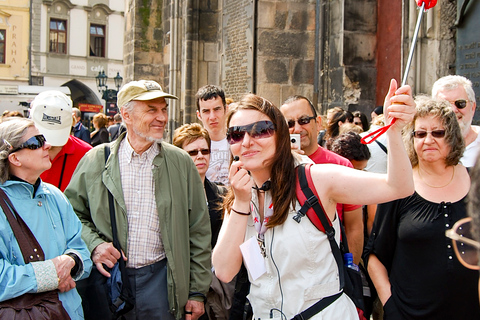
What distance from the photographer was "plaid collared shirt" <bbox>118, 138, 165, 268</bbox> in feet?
10.2

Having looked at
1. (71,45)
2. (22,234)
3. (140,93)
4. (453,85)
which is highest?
(71,45)

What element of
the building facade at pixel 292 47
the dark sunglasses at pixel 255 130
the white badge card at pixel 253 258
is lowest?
the white badge card at pixel 253 258

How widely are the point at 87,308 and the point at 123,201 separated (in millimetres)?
742

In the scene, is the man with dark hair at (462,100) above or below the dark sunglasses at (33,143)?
above

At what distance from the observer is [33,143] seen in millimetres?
2912

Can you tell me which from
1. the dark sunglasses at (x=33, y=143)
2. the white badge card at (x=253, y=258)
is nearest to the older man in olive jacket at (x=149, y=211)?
the dark sunglasses at (x=33, y=143)

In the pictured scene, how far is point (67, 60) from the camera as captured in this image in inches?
1476

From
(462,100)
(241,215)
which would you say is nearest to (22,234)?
(241,215)

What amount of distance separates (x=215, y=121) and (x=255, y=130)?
2408mm

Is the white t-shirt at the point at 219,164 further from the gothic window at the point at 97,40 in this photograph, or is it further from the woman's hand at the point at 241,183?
the gothic window at the point at 97,40

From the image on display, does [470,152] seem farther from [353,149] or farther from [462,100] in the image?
[353,149]

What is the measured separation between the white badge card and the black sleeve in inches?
34.7

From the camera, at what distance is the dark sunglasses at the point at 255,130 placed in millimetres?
2307

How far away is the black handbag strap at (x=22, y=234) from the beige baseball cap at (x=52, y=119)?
985 millimetres
